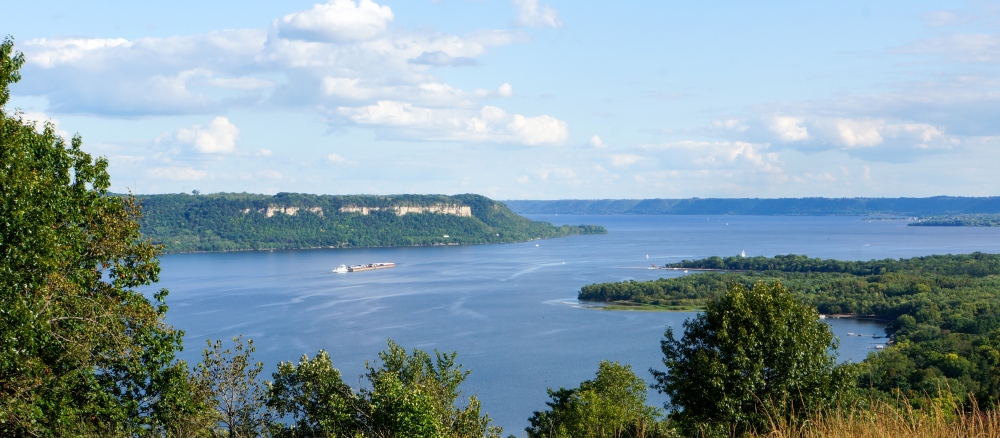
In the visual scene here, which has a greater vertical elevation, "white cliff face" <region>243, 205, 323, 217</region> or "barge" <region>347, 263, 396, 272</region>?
"white cliff face" <region>243, 205, 323, 217</region>

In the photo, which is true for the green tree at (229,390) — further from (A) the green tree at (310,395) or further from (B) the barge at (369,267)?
(B) the barge at (369,267)

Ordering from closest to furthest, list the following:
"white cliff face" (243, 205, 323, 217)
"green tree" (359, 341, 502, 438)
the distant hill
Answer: "green tree" (359, 341, 502, 438) < the distant hill < "white cliff face" (243, 205, 323, 217)

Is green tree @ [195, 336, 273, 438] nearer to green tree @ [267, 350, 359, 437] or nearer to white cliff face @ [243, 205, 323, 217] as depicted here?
green tree @ [267, 350, 359, 437]

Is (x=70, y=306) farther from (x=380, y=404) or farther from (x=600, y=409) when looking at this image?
(x=600, y=409)

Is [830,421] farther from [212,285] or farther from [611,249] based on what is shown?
[611,249]

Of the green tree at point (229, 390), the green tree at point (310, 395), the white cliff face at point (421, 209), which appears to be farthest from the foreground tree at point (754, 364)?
the white cliff face at point (421, 209)

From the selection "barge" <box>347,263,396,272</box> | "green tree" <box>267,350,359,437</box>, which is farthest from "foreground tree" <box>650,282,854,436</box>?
"barge" <box>347,263,396,272</box>
